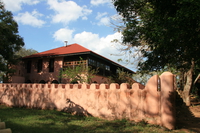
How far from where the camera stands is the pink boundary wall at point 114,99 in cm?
538

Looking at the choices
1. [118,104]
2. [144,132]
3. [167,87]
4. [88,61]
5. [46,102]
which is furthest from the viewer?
[88,61]

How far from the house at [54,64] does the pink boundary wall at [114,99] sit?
9.46 meters

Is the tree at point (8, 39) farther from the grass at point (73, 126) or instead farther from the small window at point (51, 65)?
the grass at point (73, 126)

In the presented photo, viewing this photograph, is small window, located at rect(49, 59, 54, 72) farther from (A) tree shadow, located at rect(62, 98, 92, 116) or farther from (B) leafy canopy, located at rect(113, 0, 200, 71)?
(B) leafy canopy, located at rect(113, 0, 200, 71)

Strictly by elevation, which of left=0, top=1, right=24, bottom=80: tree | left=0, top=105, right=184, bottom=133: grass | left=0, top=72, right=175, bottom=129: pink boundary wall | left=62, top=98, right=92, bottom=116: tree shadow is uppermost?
left=0, top=1, right=24, bottom=80: tree

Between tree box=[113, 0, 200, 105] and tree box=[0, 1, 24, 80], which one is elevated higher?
tree box=[0, 1, 24, 80]

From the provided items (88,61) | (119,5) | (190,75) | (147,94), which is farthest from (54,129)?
(88,61)

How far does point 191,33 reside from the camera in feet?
18.8

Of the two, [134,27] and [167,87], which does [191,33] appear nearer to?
[167,87]

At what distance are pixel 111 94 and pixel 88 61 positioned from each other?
12.4m

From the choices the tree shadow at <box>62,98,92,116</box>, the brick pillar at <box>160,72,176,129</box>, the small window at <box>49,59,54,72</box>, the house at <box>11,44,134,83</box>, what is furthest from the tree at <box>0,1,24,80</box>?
the brick pillar at <box>160,72,176,129</box>

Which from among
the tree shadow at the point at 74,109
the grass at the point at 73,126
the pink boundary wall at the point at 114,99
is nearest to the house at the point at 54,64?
the pink boundary wall at the point at 114,99

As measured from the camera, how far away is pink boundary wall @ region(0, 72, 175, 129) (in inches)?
212

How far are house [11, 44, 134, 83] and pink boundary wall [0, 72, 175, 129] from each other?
9455 millimetres
